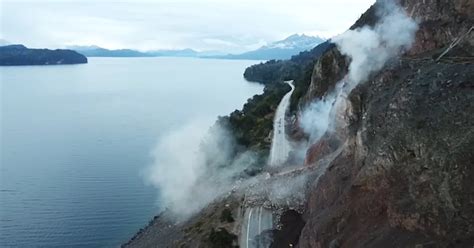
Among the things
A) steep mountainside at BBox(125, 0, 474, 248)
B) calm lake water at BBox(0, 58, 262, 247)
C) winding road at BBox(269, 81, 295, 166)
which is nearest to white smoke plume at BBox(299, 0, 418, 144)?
steep mountainside at BBox(125, 0, 474, 248)

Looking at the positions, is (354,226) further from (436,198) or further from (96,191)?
(96,191)

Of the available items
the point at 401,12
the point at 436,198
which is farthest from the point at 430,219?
the point at 401,12

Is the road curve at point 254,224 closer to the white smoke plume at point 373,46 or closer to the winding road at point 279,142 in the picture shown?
the white smoke plume at point 373,46

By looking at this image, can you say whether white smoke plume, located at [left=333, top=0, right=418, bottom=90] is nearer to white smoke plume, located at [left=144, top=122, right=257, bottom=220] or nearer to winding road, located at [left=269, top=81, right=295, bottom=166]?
winding road, located at [left=269, top=81, right=295, bottom=166]

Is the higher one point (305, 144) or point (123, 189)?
point (305, 144)

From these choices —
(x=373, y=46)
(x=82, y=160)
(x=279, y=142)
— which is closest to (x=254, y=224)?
(x=373, y=46)

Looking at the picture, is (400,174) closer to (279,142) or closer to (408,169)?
(408,169)
